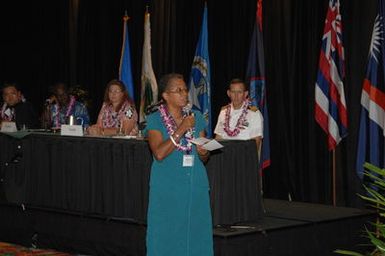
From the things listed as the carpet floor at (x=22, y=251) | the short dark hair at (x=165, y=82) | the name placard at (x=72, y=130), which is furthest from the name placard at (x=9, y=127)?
the short dark hair at (x=165, y=82)

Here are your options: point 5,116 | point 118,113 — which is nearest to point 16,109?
point 5,116

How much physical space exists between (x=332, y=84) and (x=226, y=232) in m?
2.76

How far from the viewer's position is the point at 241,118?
630 centimetres

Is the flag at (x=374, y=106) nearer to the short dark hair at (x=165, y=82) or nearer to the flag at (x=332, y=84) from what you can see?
the flag at (x=332, y=84)

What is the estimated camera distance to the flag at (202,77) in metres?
8.05

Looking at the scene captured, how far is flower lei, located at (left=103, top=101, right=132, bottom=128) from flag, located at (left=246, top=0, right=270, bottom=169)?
2.11 m

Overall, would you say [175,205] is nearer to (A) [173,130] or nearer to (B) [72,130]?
(A) [173,130]

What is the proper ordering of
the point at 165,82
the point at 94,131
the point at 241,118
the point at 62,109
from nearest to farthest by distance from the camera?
the point at 165,82 < the point at 94,131 < the point at 241,118 < the point at 62,109

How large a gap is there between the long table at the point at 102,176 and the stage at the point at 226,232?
9 centimetres

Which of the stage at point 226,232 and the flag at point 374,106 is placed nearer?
the stage at point 226,232

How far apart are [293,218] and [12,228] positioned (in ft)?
8.87

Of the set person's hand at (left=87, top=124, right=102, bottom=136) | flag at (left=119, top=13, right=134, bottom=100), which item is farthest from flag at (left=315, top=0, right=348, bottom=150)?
flag at (left=119, top=13, right=134, bottom=100)

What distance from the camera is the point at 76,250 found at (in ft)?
18.6

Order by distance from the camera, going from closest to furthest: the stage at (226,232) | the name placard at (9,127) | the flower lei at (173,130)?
the flower lei at (173,130), the stage at (226,232), the name placard at (9,127)
